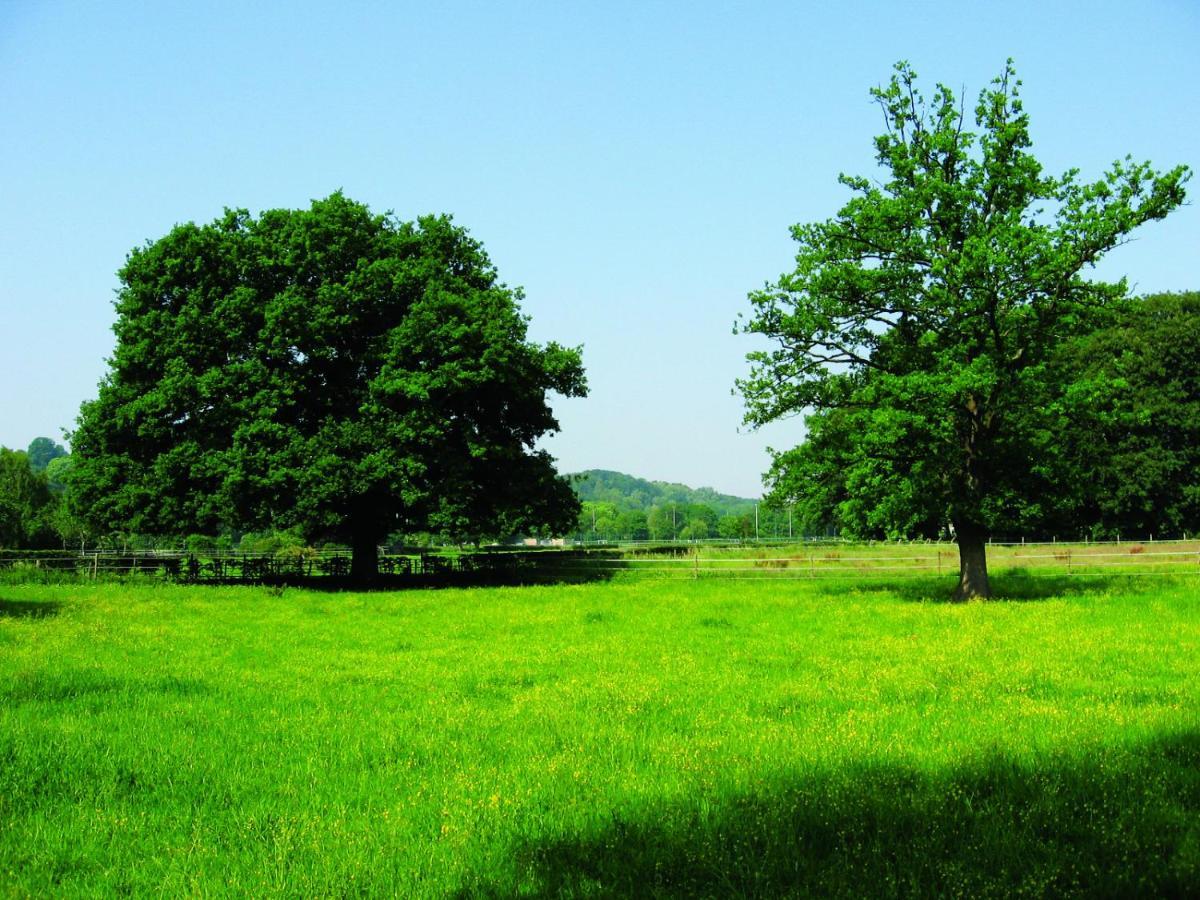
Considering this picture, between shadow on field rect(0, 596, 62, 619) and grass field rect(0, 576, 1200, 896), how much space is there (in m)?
7.05

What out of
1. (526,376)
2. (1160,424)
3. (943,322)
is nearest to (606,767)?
(943,322)

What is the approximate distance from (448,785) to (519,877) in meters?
2.27

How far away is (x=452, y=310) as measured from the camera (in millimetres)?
39688

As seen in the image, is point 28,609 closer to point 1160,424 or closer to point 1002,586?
point 1002,586

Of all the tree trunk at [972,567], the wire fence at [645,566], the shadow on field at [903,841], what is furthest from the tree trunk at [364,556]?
the shadow on field at [903,841]

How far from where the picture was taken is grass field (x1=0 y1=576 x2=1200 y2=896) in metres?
6.02

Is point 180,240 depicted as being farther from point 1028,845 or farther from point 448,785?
point 1028,845

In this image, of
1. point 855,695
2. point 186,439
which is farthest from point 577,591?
point 855,695

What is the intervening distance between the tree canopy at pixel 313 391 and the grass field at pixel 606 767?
Answer: 1985cm

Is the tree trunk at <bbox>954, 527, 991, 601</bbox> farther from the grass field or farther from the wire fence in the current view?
the wire fence

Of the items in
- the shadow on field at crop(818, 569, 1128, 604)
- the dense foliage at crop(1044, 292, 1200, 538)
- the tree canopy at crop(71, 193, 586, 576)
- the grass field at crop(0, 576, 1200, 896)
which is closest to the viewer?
the grass field at crop(0, 576, 1200, 896)

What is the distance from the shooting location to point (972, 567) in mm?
27906

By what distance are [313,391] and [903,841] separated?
3758 cm

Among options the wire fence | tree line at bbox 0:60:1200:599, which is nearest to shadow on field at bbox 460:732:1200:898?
tree line at bbox 0:60:1200:599
